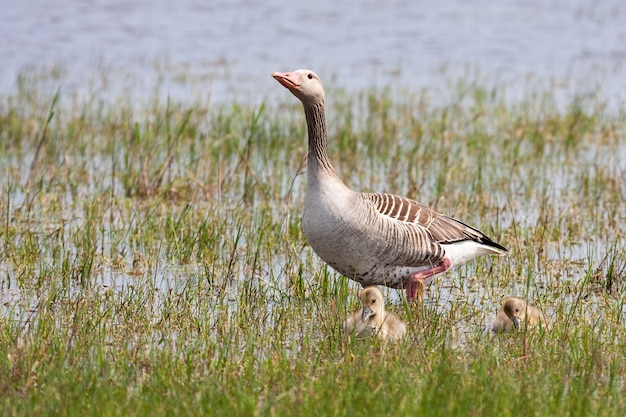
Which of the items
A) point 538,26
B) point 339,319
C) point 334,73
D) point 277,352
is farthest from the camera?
point 538,26

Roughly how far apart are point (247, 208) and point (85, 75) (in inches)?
357

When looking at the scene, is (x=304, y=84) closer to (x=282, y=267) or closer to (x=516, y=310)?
(x=282, y=267)

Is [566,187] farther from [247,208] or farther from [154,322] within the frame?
[154,322]

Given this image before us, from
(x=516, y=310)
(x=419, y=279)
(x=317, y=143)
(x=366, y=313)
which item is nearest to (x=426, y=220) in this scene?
(x=419, y=279)

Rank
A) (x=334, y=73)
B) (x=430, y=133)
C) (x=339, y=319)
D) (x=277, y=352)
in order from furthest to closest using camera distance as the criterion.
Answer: (x=334, y=73), (x=430, y=133), (x=339, y=319), (x=277, y=352)

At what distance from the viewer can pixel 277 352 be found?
23.0 ft

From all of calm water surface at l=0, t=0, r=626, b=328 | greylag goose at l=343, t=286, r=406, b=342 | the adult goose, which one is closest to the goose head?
the adult goose

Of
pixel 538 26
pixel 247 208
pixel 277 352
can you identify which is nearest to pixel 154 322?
pixel 277 352

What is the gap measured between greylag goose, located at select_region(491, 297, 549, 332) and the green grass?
0.17m

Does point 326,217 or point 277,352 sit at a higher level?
point 326,217

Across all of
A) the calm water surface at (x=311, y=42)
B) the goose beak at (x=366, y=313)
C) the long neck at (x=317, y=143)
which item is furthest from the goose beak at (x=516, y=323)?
the calm water surface at (x=311, y=42)

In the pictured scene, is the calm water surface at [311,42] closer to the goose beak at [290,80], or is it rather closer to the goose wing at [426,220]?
the goose wing at [426,220]

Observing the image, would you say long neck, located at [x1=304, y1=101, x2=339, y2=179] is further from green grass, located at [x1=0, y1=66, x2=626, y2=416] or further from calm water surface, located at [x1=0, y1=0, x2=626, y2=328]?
calm water surface, located at [x1=0, y1=0, x2=626, y2=328]

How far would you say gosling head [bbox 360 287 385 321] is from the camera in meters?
7.30
